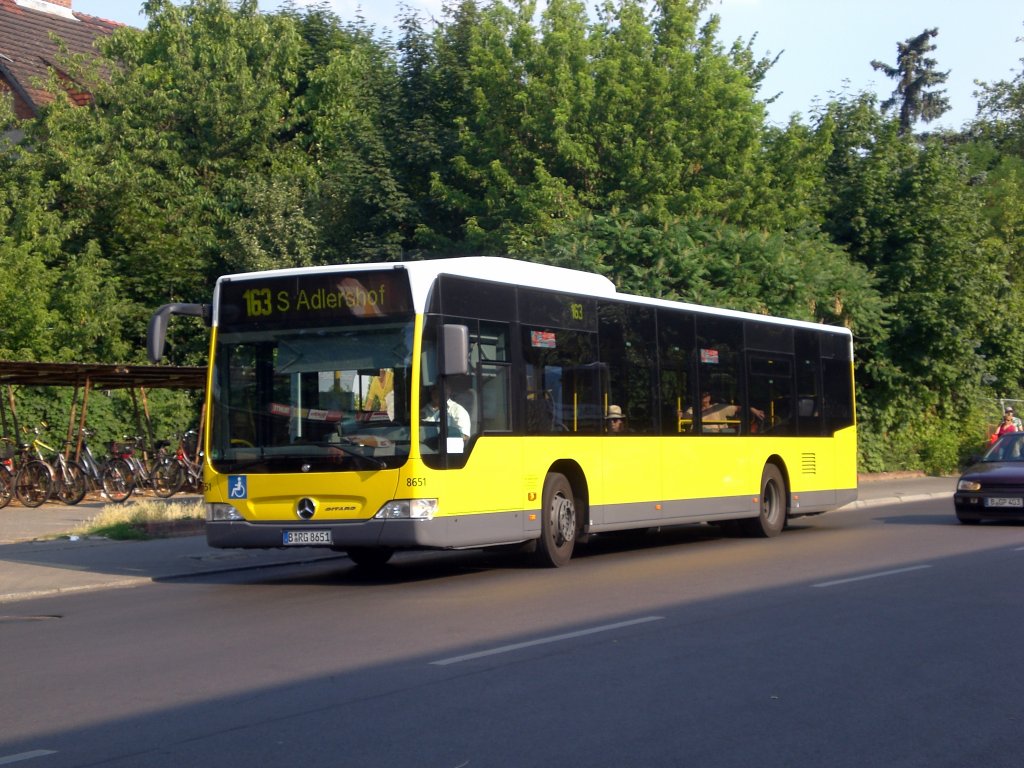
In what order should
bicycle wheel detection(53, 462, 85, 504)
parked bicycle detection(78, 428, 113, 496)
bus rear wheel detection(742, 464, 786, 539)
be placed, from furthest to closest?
parked bicycle detection(78, 428, 113, 496)
bicycle wheel detection(53, 462, 85, 504)
bus rear wheel detection(742, 464, 786, 539)

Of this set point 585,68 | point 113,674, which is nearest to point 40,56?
point 585,68

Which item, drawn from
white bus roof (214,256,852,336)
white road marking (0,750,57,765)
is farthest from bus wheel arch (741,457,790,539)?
white road marking (0,750,57,765)

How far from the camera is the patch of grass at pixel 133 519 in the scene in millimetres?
17969

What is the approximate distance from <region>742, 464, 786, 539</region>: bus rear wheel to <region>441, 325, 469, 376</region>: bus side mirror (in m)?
7.97

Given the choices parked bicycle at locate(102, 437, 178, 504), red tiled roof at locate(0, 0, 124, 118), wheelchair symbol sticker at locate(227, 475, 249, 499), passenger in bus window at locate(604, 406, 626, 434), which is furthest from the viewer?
red tiled roof at locate(0, 0, 124, 118)

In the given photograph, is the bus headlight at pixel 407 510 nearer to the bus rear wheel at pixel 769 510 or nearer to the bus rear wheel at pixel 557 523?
the bus rear wheel at pixel 557 523

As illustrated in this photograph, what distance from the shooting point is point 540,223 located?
31469 millimetres

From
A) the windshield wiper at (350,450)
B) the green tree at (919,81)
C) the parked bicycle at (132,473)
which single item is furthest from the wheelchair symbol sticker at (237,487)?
the green tree at (919,81)

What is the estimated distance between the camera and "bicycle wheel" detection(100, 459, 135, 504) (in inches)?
949

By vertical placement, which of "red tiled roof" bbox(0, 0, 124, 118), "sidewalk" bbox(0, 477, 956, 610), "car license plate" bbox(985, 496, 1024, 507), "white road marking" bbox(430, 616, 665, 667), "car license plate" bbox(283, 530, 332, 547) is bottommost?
"white road marking" bbox(430, 616, 665, 667)

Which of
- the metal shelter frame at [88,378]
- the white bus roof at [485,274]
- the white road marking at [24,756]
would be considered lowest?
the white road marking at [24,756]

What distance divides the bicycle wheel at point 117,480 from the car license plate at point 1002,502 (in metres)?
15.1

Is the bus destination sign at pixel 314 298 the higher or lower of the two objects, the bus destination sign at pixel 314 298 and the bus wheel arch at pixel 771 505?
the higher

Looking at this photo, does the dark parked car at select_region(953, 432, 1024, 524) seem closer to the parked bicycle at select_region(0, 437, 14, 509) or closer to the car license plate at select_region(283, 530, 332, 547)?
the car license plate at select_region(283, 530, 332, 547)
